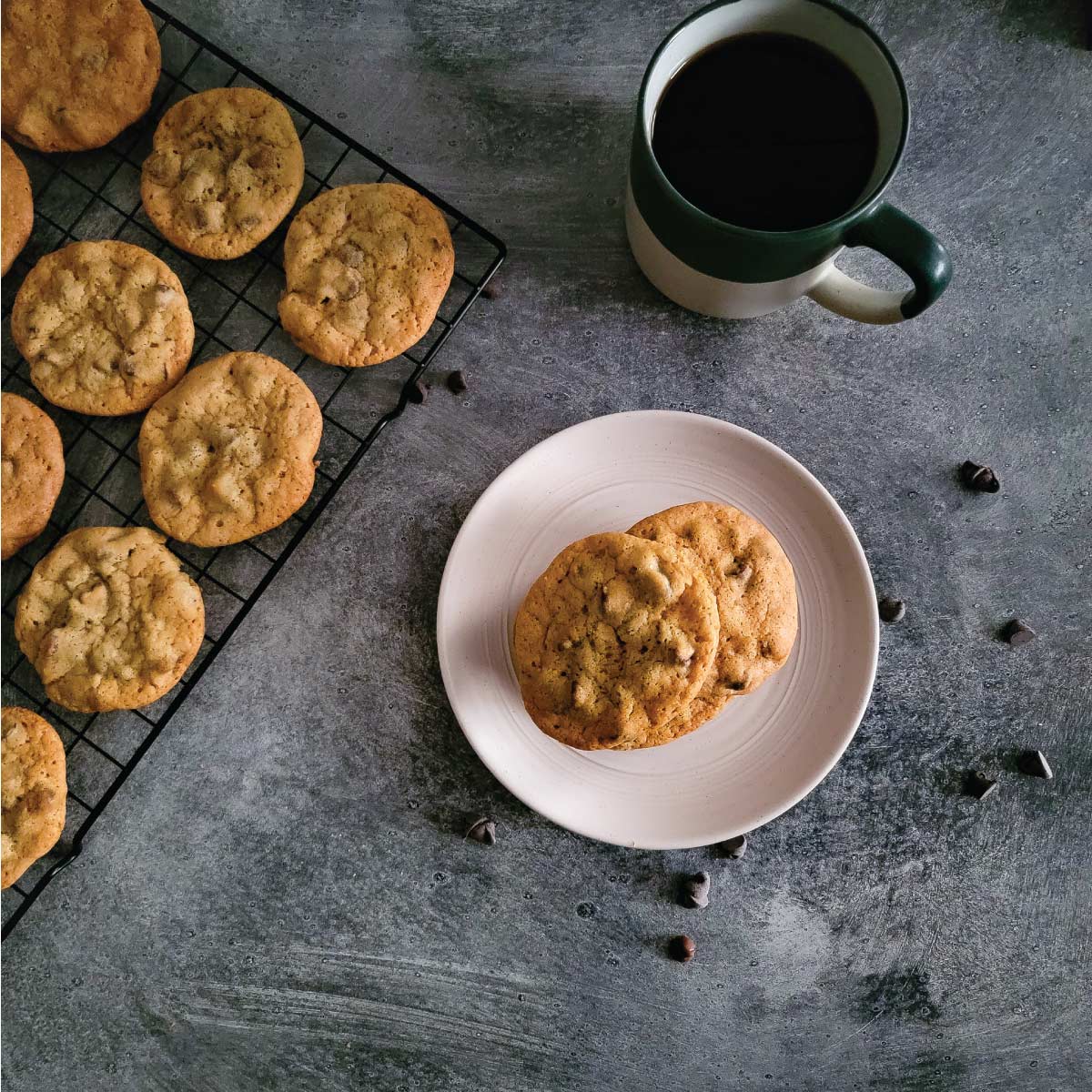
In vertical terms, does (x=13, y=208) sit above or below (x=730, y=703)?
above

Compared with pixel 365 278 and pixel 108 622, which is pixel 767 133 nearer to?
pixel 365 278

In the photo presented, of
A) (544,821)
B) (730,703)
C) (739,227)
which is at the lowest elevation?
(544,821)

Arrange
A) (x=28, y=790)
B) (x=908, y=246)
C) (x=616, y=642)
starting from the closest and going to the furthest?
1. (x=908, y=246)
2. (x=616, y=642)
3. (x=28, y=790)

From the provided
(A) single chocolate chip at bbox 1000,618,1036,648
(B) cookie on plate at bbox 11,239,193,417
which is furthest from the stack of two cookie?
(B) cookie on plate at bbox 11,239,193,417

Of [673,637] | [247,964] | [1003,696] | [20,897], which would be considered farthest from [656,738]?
[20,897]

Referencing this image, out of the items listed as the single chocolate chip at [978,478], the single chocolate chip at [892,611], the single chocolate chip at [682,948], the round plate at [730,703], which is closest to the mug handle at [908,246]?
the round plate at [730,703]

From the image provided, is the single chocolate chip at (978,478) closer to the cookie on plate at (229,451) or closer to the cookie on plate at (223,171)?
the cookie on plate at (229,451)

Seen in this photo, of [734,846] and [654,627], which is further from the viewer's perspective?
[734,846]

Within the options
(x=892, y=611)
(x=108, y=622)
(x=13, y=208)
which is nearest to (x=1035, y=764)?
(x=892, y=611)
